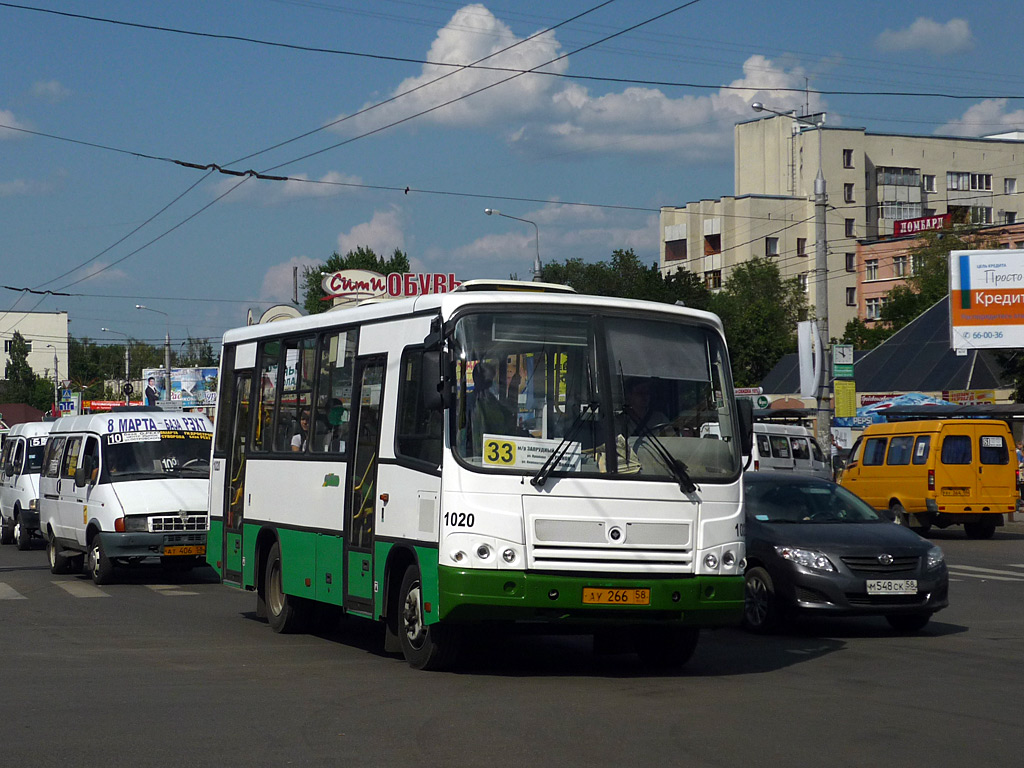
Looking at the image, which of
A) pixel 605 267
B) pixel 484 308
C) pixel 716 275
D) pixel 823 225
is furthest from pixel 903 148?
pixel 484 308

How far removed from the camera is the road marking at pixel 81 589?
1794 cm

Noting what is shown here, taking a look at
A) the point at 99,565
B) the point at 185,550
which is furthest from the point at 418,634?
the point at 99,565

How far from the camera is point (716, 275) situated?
110 metres

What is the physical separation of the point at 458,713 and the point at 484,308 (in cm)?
295

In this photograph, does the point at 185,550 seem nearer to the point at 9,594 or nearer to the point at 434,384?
the point at 9,594

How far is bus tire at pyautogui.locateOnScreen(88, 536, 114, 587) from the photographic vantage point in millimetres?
18984

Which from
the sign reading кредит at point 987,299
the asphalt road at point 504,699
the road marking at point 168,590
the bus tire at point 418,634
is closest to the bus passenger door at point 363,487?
the bus tire at point 418,634

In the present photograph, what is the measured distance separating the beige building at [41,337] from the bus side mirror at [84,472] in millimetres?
135548

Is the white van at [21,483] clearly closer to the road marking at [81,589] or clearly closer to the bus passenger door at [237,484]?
the road marking at [81,589]

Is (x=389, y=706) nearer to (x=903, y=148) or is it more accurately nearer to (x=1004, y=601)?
(x=1004, y=601)

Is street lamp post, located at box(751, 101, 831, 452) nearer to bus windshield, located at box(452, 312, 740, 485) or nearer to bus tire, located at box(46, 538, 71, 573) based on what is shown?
bus tire, located at box(46, 538, 71, 573)

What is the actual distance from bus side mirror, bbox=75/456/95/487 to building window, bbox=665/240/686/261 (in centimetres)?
9466

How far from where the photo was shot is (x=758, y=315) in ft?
297

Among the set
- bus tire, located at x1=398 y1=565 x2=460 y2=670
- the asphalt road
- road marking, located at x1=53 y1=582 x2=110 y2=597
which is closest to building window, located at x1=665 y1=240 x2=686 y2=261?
road marking, located at x1=53 y1=582 x2=110 y2=597
